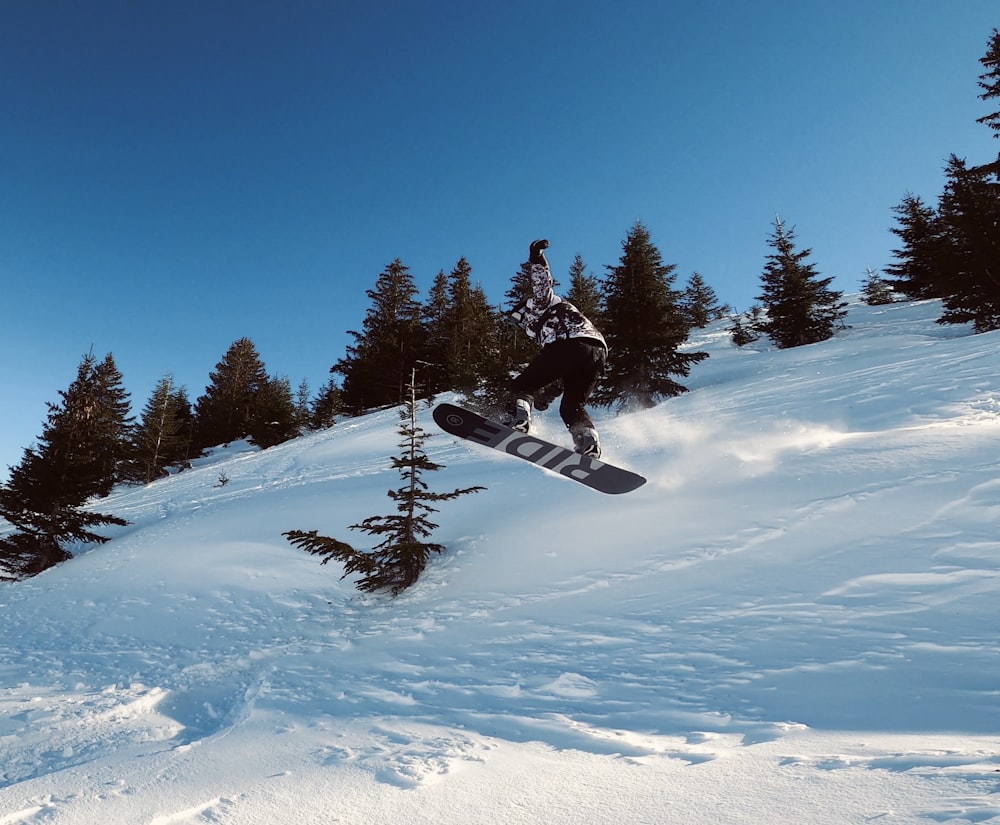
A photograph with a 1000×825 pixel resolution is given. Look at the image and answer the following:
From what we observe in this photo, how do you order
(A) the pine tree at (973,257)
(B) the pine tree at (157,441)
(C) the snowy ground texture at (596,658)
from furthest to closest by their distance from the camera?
→ (B) the pine tree at (157,441) < (A) the pine tree at (973,257) < (C) the snowy ground texture at (596,658)

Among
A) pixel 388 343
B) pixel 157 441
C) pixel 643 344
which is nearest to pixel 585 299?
pixel 643 344

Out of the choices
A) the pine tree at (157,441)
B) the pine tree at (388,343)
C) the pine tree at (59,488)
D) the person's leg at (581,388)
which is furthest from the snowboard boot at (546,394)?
the pine tree at (157,441)

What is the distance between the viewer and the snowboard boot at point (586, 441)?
655 centimetres

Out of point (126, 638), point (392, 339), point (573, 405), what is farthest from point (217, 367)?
point (573, 405)

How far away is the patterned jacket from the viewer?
6230mm

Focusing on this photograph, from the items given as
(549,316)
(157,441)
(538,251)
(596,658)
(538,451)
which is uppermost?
(157,441)

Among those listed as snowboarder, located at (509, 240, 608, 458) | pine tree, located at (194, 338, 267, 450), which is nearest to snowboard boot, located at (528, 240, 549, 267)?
snowboarder, located at (509, 240, 608, 458)

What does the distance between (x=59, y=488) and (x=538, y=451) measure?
1928 centimetres

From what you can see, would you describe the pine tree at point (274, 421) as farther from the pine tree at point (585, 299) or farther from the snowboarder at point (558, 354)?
the snowboarder at point (558, 354)

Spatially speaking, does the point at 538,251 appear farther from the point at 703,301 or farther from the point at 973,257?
the point at 703,301

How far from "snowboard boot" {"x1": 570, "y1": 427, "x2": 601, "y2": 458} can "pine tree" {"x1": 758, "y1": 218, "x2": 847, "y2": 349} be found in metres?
24.2

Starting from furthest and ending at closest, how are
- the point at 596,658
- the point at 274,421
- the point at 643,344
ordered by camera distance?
1. the point at 274,421
2. the point at 643,344
3. the point at 596,658

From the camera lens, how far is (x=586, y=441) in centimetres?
655

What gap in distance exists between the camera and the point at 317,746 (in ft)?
12.3
